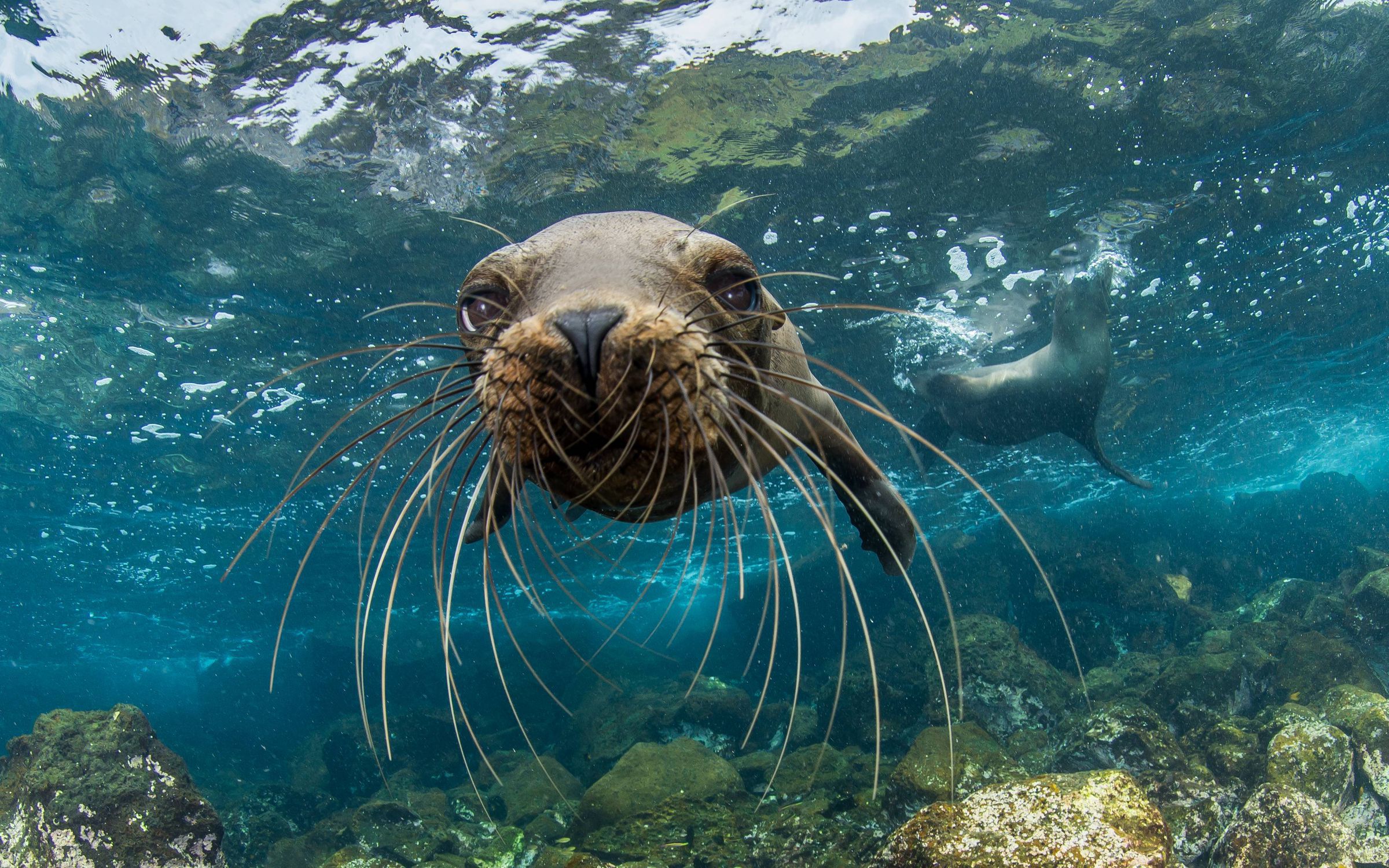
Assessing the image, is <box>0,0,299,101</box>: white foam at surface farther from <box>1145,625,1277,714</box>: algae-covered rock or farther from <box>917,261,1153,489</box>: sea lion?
<box>1145,625,1277,714</box>: algae-covered rock

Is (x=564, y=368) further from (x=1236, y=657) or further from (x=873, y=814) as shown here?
(x=1236, y=657)

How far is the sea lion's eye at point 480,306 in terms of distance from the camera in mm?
2137

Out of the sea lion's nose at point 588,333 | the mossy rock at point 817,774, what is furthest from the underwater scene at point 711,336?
the mossy rock at point 817,774

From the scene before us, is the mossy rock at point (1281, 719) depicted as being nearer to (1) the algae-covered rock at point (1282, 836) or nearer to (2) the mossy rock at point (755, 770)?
(1) the algae-covered rock at point (1282, 836)

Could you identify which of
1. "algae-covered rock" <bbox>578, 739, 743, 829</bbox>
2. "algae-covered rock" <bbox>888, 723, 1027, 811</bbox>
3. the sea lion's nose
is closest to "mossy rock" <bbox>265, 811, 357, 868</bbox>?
"algae-covered rock" <bbox>578, 739, 743, 829</bbox>

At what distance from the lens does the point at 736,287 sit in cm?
206

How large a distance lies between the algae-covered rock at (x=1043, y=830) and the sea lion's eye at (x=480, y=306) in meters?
3.18

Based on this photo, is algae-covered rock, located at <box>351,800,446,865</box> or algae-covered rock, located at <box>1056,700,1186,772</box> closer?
algae-covered rock, located at <box>1056,700,1186,772</box>

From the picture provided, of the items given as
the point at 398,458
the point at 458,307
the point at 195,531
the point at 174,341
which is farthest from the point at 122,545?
the point at 458,307

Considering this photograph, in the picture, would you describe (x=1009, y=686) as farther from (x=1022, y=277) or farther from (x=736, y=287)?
(x=736, y=287)

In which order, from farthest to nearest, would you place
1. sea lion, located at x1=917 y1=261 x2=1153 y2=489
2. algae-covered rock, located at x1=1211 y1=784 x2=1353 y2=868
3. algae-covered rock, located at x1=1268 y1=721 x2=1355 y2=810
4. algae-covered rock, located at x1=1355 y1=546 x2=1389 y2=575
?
algae-covered rock, located at x1=1355 y1=546 x2=1389 y2=575 < sea lion, located at x1=917 y1=261 x2=1153 y2=489 < algae-covered rock, located at x1=1268 y1=721 x2=1355 y2=810 < algae-covered rock, located at x1=1211 y1=784 x2=1353 y2=868

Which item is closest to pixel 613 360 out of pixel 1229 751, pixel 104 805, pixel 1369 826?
pixel 1229 751

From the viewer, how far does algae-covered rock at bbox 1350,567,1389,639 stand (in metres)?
12.1

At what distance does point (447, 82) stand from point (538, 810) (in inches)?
408
